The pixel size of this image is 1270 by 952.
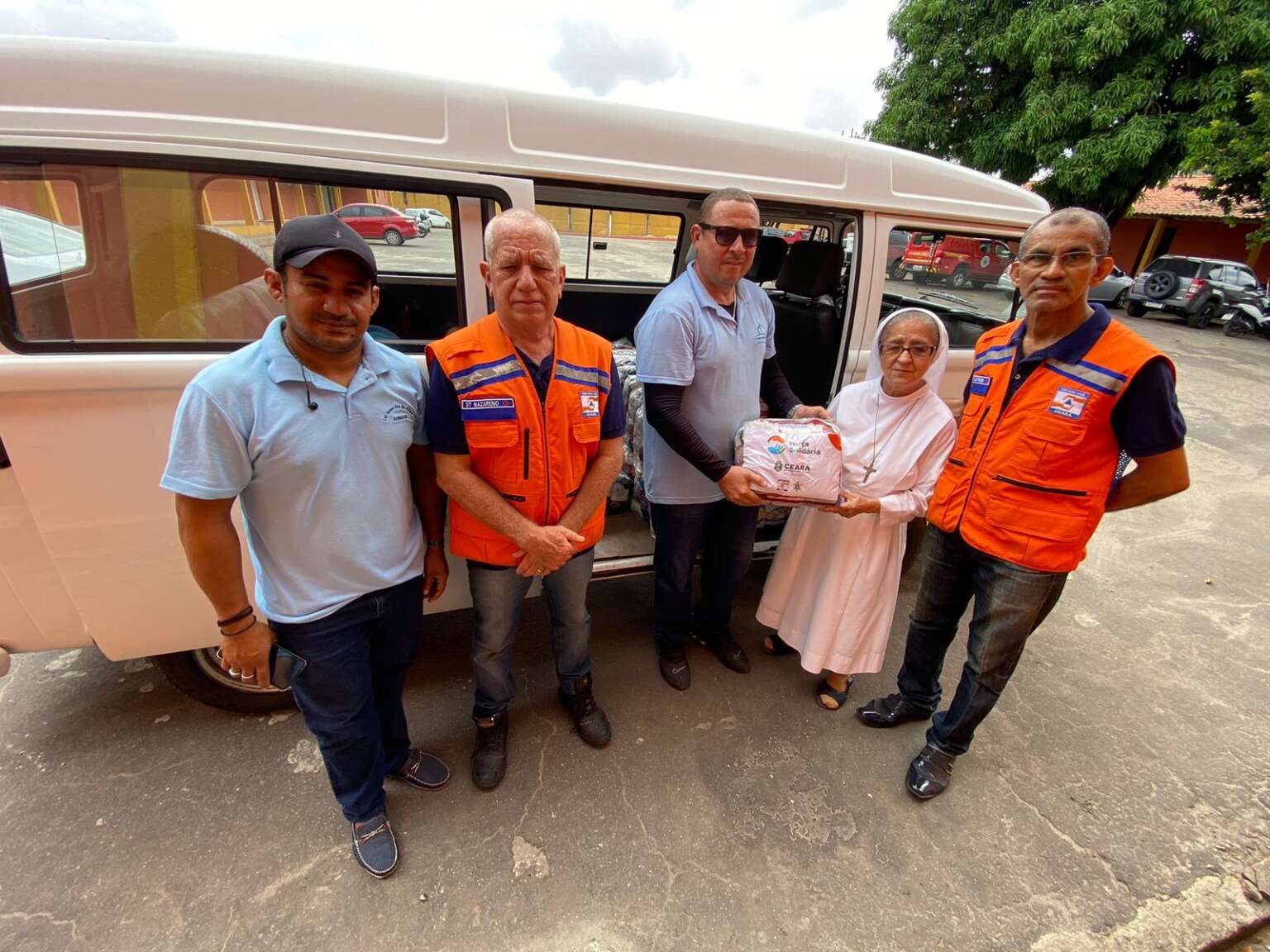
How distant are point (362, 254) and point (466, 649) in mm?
2057

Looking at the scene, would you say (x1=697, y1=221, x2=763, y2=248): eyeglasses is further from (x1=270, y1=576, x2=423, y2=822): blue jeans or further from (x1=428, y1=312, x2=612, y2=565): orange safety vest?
(x1=270, y1=576, x2=423, y2=822): blue jeans

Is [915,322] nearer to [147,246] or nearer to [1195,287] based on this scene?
[147,246]

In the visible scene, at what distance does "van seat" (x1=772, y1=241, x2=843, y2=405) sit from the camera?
3.12 metres

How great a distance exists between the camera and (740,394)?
7.55 feet

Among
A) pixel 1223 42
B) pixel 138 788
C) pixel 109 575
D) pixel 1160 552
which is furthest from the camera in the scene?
pixel 1223 42

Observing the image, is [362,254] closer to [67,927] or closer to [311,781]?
[311,781]

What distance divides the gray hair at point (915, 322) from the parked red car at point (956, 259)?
0.94 meters

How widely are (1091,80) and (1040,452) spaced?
14087 mm

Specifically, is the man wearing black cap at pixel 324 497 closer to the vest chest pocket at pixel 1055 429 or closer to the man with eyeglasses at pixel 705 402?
the man with eyeglasses at pixel 705 402

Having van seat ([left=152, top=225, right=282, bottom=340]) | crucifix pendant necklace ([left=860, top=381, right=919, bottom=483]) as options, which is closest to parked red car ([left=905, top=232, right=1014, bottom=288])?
crucifix pendant necklace ([left=860, top=381, right=919, bottom=483])

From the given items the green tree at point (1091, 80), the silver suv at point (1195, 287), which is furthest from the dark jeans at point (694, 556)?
the silver suv at point (1195, 287)

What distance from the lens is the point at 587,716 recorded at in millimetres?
2391

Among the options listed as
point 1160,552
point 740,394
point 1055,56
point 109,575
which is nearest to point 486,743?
point 109,575

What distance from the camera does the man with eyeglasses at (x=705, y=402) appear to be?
2064 mm
